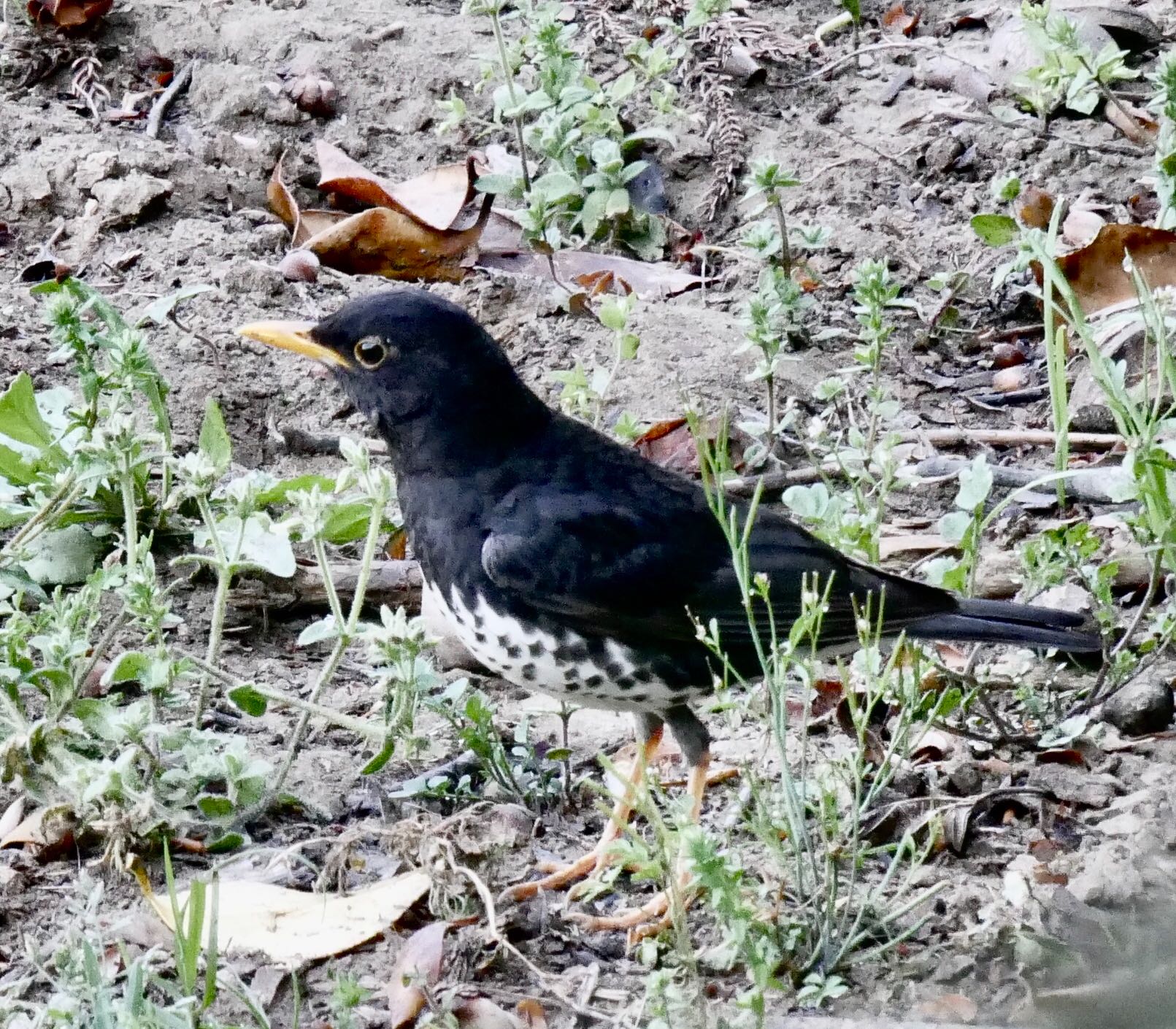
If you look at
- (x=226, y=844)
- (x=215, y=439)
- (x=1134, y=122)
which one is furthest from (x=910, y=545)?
(x=1134, y=122)

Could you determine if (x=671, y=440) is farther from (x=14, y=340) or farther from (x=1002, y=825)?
(x=14, y=340)

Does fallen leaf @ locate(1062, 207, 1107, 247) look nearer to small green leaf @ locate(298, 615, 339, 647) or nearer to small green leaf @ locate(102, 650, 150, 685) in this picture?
small green leaf @ locate(298, 615, 339, 647)

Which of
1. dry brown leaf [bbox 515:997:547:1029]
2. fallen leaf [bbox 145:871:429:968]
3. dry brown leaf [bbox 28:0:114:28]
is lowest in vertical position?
dry brown leaf [bbox 515:997:547:1029]

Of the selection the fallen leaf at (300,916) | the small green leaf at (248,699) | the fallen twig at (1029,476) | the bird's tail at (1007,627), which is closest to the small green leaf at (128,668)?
the small green leaf at (248,699)

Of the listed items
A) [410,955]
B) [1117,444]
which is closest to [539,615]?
[410,955]

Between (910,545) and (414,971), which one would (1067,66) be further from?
(414,971)

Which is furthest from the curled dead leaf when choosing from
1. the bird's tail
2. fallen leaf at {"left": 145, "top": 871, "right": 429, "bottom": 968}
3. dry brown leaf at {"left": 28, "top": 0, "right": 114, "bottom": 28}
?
dry brown leaf at {"left": 28, "top": 0, "right": 114, "bottom": 28}

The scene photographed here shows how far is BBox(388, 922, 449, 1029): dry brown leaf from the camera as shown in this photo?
3.32 metres

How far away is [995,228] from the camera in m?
5.57

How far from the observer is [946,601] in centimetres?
422

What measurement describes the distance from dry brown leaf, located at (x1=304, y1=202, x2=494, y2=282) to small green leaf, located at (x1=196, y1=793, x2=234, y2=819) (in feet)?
9.75

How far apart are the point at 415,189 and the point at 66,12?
1941mm

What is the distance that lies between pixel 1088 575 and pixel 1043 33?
254 centimetres

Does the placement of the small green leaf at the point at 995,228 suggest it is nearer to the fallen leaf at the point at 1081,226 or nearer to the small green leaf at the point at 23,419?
the fallen leaf at the point at 1081,226
